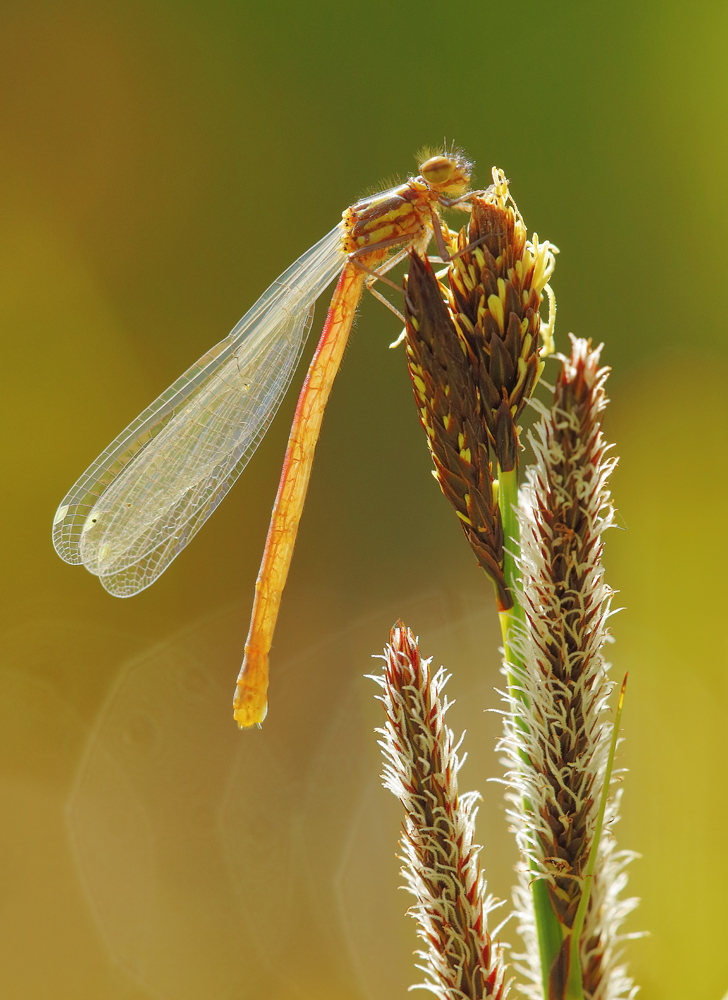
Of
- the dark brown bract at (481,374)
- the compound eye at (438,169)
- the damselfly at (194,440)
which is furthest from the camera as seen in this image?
the damselfly at (194,440)

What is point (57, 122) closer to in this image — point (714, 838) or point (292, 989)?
point (292, 989)

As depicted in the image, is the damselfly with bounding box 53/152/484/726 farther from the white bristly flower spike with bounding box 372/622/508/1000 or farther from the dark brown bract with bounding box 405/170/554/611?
the white bristly flower spike with bounding box 372/622/508/1000

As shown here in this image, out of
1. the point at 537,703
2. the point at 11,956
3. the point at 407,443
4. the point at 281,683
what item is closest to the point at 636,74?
the point at 407,443

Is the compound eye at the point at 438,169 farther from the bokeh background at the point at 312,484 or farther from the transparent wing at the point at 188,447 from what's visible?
the bokeh background at the point at 312,484

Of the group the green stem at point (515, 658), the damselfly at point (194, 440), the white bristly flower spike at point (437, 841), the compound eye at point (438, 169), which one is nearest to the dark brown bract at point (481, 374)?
the green stem at point (515, 658)

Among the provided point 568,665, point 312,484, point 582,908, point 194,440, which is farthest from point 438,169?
point 312,484

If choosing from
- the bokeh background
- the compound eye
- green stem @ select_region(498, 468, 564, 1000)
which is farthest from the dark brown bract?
the bokeh background

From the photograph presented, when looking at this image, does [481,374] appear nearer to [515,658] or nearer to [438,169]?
[515,658]
